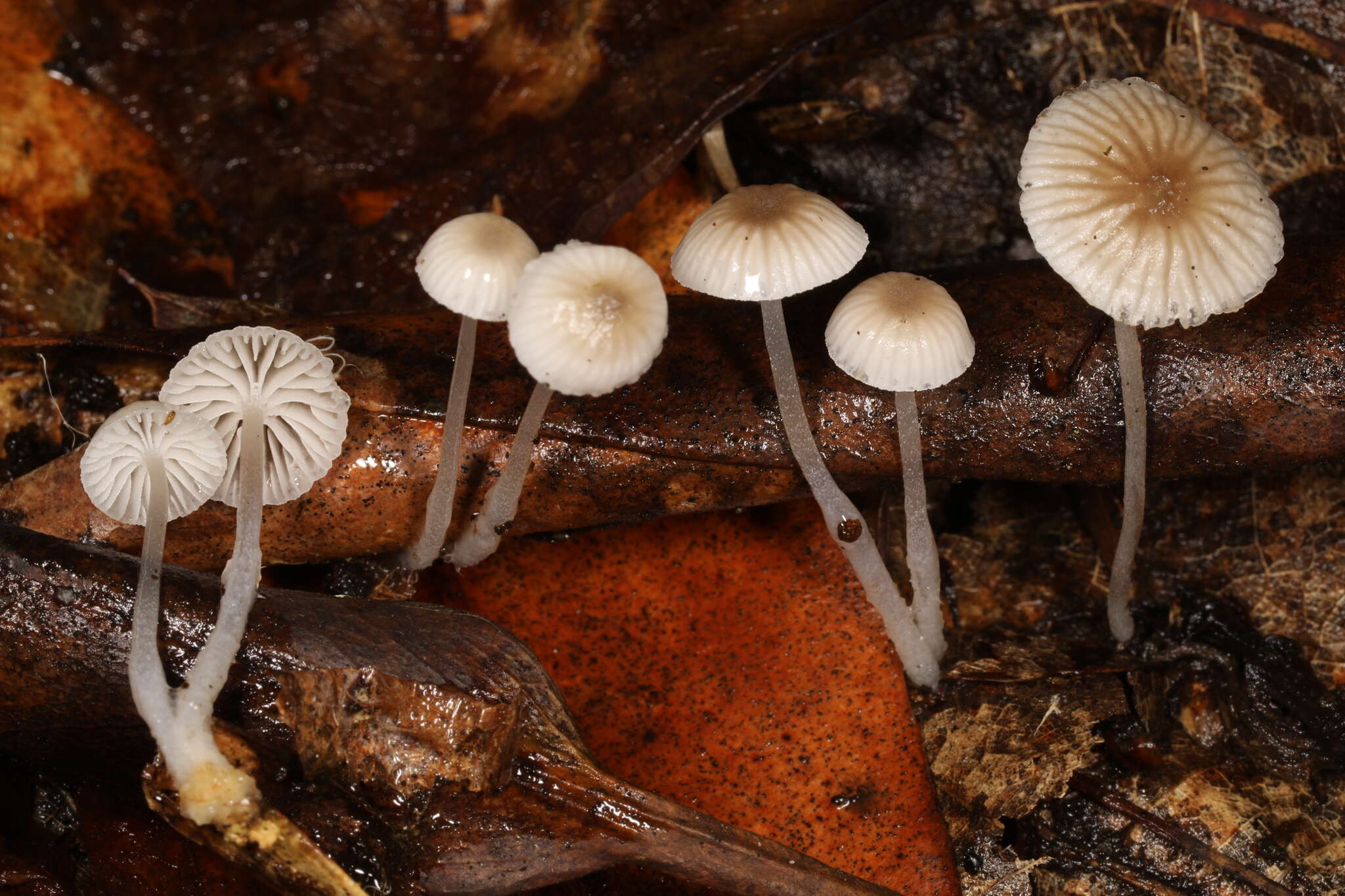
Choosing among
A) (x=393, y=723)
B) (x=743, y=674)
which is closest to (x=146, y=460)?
(x=393, y=723)

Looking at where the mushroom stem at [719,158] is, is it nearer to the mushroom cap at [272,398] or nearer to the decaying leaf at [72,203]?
the mushroom cap at [272,398]

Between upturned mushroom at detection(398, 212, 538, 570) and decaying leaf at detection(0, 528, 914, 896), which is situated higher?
upturned mushroom at detection(398, 212, 538, 570)

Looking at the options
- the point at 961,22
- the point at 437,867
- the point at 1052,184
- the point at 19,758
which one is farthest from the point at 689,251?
the point at 19,758

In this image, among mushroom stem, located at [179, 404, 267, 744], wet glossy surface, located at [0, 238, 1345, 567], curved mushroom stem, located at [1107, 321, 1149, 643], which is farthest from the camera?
wet glossy surface, located at [0, 238, 1345, 567]

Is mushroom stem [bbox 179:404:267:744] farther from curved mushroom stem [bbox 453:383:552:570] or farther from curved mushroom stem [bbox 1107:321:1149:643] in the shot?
curved mushroom stem [bbox 1107:321:1149:643]

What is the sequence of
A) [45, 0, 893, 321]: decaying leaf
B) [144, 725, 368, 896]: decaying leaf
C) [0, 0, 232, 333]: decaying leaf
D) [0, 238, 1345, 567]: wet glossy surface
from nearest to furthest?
[144, 725, 368, 896]: decaying leaf → [0, 238, 1345, 567]: wet glossy surface → [45, 0, 893, 321]: decaying leaf → [0, 0, 232, 333]: decaying leaf

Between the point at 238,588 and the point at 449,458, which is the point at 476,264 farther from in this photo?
the point at 238,588

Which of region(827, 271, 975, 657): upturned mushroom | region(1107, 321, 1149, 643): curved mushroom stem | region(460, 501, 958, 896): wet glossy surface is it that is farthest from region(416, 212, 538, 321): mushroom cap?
region(1107, 321, 1149, 643): curved mushroom stem

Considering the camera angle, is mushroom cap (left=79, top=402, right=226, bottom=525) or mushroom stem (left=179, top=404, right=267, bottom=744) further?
mushroom cap (left=79, top=402, right=226, bottom=525)
